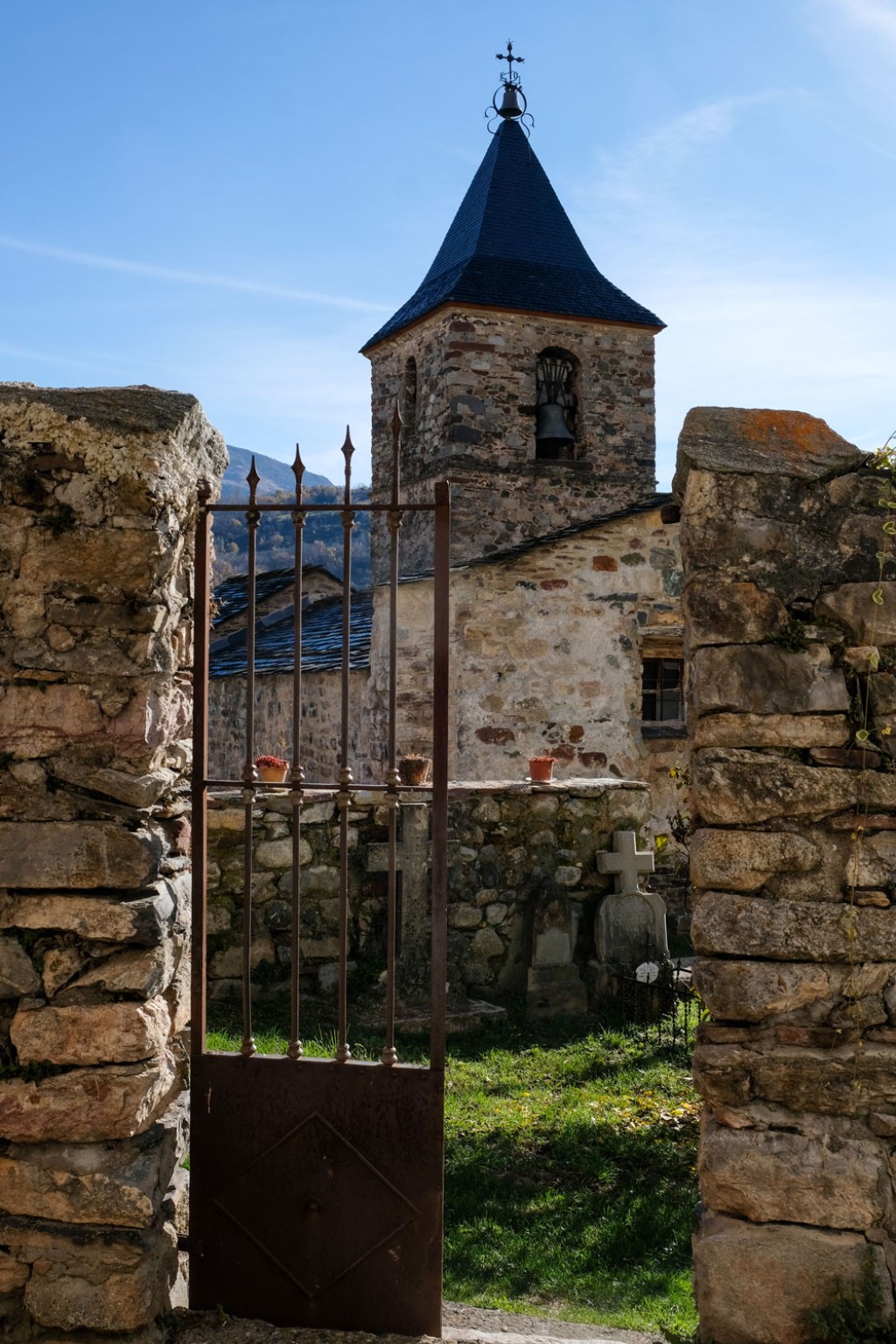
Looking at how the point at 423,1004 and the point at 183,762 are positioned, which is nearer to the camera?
the point at 183,762

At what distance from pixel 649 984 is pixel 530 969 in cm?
77

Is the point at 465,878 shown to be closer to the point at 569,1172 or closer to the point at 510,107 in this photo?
the point at 569,1172

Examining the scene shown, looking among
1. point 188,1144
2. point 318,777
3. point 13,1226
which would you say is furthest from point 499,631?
point 13,1226

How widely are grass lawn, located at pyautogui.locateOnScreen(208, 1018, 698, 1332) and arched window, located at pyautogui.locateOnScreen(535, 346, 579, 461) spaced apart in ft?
32.8

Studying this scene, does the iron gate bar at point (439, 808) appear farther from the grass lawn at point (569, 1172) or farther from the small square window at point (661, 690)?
the small square window at point (661, 690)

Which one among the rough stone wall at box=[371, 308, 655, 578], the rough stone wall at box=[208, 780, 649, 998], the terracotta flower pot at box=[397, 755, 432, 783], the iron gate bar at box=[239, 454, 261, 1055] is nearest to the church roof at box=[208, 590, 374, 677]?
the rough stone wall at box=[371, 308, 655, 578]

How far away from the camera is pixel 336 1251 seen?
11.5ft

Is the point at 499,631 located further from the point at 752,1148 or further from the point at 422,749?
the point at 752,1148

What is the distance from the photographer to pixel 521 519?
49.0 feet

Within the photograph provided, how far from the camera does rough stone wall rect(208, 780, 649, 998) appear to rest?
7004 millimetres

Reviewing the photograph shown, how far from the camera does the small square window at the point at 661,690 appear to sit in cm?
1177

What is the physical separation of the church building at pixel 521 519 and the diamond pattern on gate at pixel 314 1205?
778cm

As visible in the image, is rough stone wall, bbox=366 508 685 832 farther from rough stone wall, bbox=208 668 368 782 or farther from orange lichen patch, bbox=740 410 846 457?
orange lichen patch, bbox=740 410 846 457

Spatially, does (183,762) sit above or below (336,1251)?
above
